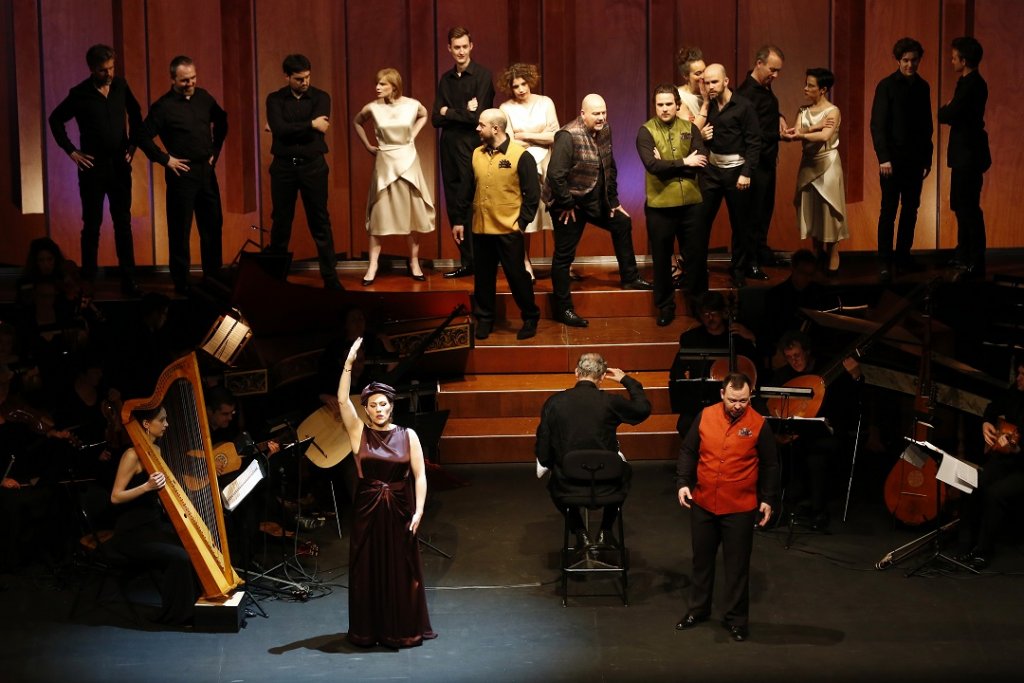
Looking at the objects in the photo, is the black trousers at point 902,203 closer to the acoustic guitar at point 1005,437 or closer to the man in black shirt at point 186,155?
the acoustic guitar at point 1005,437

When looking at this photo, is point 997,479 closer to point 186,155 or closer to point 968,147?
point 968,147

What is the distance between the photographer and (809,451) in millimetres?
8055

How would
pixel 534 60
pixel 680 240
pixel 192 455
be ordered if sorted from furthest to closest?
pixel 534 60 < pixel 680 240 < pixel 192 455

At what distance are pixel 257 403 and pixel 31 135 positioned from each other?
13.5ft

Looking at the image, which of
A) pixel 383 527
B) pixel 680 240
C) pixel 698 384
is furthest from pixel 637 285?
pixel 383 527

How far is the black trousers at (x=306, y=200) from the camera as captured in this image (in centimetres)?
1005

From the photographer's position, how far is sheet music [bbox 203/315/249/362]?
320 inches

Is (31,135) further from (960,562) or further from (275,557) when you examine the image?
(960,562)

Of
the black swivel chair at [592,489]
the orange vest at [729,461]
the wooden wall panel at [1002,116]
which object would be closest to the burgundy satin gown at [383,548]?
the black swivel chair at [592,489]

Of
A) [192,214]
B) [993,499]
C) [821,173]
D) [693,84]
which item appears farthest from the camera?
[821,173]

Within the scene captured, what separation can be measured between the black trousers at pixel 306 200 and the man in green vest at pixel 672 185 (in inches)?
87.8

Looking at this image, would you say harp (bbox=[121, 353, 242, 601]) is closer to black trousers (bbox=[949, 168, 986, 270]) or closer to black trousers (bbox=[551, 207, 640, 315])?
black trousers (bbox=[551, 207, 640, 315])

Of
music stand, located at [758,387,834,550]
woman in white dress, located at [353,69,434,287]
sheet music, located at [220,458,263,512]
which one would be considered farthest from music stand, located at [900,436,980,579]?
woman in white dress, located at [353,69,434,287]

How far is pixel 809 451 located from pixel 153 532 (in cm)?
352
